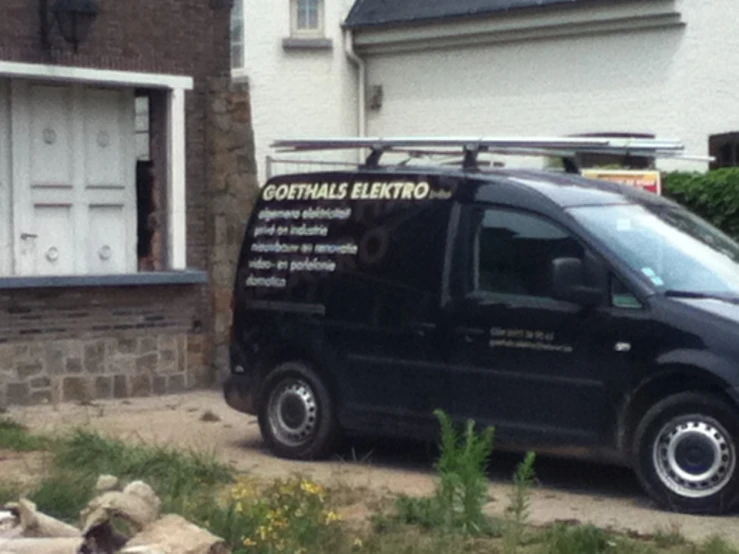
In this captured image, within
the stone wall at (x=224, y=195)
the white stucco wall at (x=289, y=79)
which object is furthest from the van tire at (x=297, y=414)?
the white stucco wall at (x=289, y=79)

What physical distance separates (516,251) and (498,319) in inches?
17.0

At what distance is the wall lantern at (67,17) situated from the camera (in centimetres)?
1427

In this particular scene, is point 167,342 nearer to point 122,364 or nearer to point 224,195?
point 122,364

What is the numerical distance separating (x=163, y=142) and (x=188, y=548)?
8885mm

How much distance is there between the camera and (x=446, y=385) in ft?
35.6

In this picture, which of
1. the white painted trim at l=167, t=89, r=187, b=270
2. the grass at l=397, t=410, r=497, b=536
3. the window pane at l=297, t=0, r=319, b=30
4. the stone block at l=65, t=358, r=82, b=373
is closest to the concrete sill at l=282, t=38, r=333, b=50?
the window pane at l=297, t=0, r=319, b=30

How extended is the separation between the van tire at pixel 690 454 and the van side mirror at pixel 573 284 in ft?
2.38

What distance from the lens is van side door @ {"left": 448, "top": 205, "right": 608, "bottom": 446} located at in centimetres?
1024

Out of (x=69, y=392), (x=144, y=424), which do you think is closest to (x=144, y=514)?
(x=144, y=424)

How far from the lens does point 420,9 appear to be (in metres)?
24.8

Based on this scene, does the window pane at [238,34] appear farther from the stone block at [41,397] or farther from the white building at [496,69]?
the stone block at [41,397]

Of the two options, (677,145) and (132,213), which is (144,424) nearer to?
(132,213)

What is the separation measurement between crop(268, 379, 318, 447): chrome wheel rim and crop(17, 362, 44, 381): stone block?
323cm

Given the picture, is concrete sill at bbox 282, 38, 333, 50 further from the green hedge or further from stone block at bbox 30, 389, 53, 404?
stone block at bbox 30, 389, 53, 404
